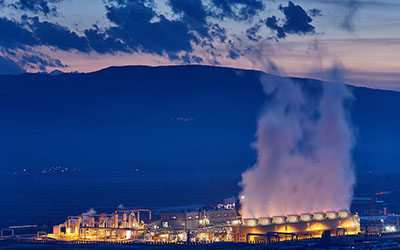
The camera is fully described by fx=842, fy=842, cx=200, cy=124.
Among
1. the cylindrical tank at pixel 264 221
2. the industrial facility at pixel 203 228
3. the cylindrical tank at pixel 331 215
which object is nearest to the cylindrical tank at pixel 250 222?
the industrial facility at pixel 203 228

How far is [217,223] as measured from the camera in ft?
229

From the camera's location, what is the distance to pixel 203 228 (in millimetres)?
67562

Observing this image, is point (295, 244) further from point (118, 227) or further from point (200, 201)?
point (200, 201)

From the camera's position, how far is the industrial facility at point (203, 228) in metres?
66.2

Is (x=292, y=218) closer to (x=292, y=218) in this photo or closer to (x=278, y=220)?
(x=292, y=218)

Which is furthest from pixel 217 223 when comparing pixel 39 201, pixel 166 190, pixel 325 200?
pixel 166 190

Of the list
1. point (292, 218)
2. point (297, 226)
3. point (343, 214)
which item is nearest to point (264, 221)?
point (292, 218)

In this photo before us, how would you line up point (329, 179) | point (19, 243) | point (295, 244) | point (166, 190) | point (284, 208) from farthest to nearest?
point (166, 190), point (329, 179), point (284, 208), point (19, 243), point (295, 244)

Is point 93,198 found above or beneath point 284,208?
→ above

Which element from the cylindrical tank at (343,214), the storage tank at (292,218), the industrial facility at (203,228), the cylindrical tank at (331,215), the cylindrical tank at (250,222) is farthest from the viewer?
the cylindrical tank at (343,214)

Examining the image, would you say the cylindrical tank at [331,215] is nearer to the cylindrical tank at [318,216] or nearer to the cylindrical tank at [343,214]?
the cylindrical tank at [343,214]

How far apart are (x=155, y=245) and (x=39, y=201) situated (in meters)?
73.7

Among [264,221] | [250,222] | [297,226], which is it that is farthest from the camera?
[297,226]

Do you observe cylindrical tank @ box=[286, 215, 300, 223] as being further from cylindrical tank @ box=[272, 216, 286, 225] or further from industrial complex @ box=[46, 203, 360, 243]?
cylindrical tank @ box=[272, 216, 286, 225]
